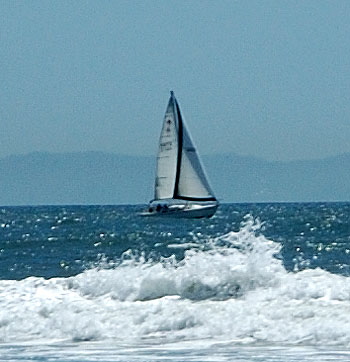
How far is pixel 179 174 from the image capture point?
4622 cm

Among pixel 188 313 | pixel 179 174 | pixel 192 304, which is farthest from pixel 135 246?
pixel 188 313

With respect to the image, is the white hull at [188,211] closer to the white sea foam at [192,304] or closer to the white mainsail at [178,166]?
the white mainsail at [178,166]

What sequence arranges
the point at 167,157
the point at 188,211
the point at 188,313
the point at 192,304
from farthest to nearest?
the point at 188,211 → the point at 167,157 → the point at 192,304 → the point at 188,313

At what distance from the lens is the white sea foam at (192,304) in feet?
67.5

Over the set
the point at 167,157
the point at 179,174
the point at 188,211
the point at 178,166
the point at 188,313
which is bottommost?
the point at 188,313

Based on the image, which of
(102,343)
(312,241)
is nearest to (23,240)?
(312,241)

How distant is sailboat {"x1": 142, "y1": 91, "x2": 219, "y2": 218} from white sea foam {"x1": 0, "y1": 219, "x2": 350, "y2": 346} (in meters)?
18.7

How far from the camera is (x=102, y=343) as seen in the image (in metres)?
20.2

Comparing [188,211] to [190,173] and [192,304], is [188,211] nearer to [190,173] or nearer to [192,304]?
[190,173]

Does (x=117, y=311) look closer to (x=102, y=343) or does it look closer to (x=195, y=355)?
(x=102, y=343)

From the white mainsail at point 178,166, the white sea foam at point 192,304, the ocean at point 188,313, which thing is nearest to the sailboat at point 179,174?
the white mainsail at point 178,166

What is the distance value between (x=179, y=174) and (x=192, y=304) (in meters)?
23.5

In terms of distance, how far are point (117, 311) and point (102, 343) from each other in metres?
2.69

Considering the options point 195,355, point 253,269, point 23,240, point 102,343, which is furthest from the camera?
point 23,240
